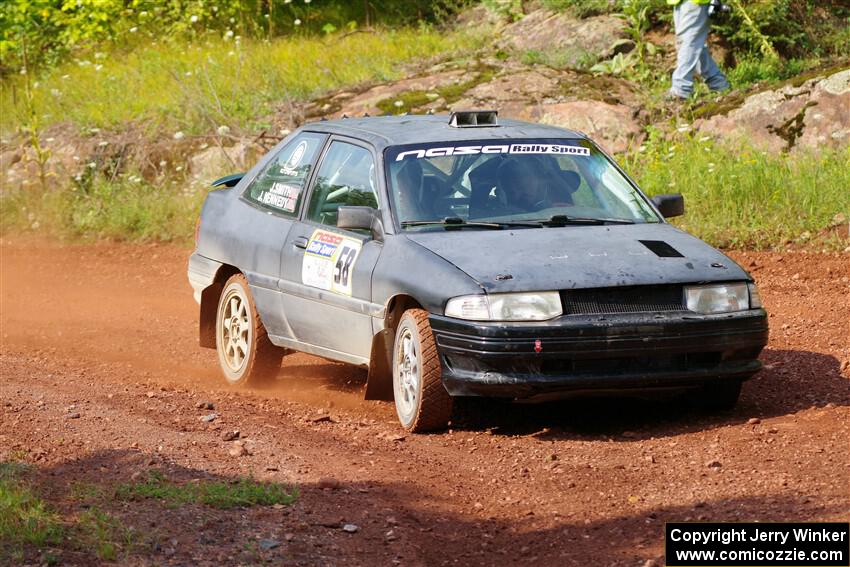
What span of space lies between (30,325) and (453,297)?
6126 mm

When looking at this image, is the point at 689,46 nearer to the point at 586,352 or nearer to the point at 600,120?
the point at 600,120

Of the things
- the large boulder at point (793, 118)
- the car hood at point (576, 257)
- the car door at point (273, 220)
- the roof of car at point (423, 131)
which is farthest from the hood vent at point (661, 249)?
the large boulder at point (793, 118)

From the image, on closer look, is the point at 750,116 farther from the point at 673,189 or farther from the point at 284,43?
the point at 284,43

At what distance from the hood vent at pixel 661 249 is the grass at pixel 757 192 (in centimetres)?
500

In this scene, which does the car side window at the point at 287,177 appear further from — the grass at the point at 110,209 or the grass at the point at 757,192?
the grass at the point at 110,209

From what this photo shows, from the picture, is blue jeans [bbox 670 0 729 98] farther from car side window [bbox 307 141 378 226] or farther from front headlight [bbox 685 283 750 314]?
front headlight [bbox 685 283 750 314]

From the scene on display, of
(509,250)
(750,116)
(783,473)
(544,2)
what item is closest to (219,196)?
(509,250)

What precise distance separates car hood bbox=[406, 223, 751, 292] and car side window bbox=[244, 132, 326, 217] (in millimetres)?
1308

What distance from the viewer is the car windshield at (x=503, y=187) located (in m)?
7.77

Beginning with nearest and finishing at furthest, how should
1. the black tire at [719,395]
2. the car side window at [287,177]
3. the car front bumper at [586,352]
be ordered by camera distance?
the car front bumper at [586,352] → the black tire at [719,395] → the car side window at [287,177]

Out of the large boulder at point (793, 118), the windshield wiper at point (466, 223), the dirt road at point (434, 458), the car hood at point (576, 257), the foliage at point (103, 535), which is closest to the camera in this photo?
the foliage at point (103, 535)

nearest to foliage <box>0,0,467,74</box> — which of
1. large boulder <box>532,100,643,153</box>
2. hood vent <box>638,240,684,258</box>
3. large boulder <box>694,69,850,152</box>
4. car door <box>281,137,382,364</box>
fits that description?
large boulder <box>532,100,643,153</box>

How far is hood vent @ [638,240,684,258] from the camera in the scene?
7.24 meters

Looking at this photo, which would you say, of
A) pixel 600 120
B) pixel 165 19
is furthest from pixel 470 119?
pixel 165 19
